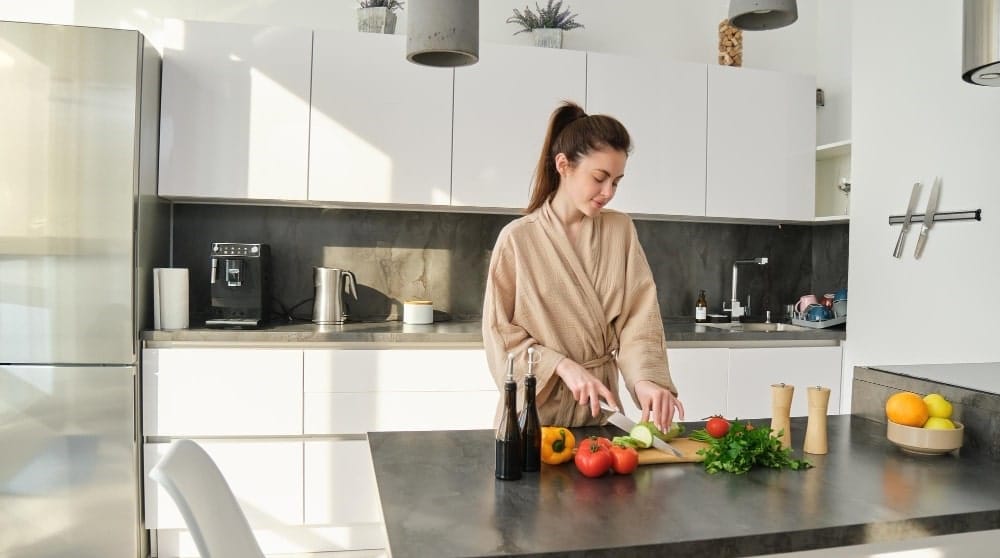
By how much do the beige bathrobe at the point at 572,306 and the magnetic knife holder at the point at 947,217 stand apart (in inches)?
67.2

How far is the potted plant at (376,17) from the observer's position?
11.5 feet

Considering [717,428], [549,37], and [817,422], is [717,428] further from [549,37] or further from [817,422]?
[549,37]

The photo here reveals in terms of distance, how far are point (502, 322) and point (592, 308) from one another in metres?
0.24

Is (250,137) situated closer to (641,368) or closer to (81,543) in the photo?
(81,543)

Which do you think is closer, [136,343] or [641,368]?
[641,368]

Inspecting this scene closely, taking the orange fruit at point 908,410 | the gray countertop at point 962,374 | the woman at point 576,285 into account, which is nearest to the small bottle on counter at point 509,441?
the woman at point 576,285

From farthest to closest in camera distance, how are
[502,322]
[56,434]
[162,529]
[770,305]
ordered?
[770,305]
[162,529]
[56,434]
[502,322]

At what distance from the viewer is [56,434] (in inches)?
117

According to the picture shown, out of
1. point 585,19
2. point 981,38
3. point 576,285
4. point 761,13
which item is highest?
point 585,19

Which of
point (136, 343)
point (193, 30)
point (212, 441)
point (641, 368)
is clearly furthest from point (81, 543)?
point (641, 368)

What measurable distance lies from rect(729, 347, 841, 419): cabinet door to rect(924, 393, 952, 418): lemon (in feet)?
5.90

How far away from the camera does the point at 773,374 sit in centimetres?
362

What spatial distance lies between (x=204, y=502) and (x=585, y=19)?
11.1 ft

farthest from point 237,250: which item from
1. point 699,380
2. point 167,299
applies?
point 699,380
